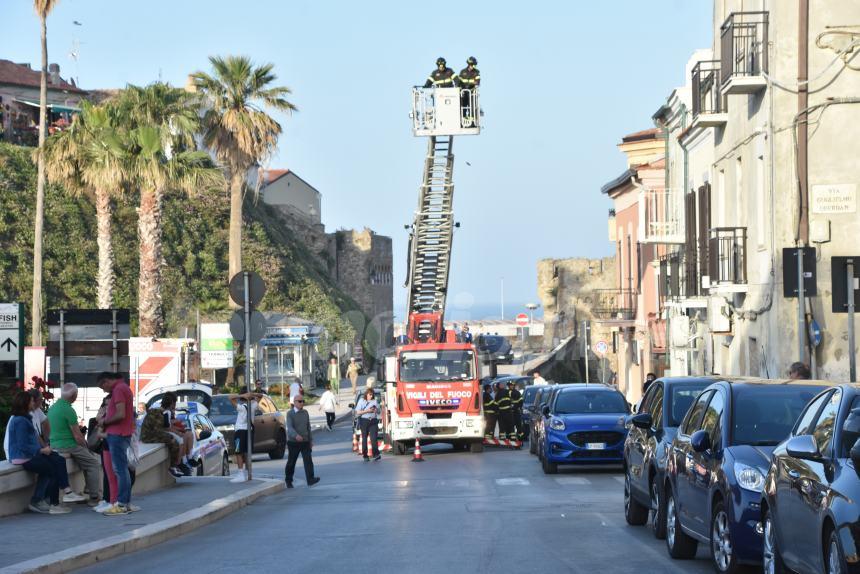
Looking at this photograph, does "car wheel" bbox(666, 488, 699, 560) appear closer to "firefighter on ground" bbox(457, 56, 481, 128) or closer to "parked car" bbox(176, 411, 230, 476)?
"parked car" bbox(176, 411, 230, 476)

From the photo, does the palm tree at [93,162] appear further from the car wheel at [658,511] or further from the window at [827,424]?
the window at [827,424]

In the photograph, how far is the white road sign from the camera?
67.7 ft

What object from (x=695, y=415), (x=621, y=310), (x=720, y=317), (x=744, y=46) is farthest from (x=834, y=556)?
(x=621, y=310)

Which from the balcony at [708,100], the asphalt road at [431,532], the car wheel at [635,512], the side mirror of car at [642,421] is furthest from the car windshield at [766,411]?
the balcony at [708,100]

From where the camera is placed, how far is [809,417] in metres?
9.77

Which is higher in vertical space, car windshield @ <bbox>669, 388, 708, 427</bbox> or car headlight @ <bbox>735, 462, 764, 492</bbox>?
car windshield @ <bbox>669, 388, 708, 427</bbox>

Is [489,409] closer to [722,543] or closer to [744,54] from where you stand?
[744,54]

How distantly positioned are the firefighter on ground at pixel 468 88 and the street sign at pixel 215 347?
13.2 metres

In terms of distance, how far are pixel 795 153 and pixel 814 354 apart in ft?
12.7

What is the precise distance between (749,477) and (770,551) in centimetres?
84

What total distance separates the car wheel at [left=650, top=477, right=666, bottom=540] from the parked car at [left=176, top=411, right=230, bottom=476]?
11.9m

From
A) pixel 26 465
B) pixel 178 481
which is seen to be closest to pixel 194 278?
pixel 178 481

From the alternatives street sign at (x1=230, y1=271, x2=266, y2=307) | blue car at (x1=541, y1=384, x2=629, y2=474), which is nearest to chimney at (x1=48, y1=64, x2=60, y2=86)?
street sign at (x1=230, y1=271, x2=266, y2=307)

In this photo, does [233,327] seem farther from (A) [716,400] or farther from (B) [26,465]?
(A) [716,400]
